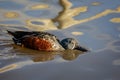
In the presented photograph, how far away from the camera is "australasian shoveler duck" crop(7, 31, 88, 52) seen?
8.05m

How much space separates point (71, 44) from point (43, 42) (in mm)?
599

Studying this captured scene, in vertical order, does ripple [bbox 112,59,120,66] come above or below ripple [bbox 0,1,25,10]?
below

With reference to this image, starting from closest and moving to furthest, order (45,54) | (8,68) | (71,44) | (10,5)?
(8,68) < (45,54) < (71,44) < (10,5)

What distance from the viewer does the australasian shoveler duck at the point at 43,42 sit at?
8.05m

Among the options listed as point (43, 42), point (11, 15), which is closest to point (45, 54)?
point (43, 42)

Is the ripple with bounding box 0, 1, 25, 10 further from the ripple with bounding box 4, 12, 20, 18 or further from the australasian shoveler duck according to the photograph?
the australasian shoveler duck

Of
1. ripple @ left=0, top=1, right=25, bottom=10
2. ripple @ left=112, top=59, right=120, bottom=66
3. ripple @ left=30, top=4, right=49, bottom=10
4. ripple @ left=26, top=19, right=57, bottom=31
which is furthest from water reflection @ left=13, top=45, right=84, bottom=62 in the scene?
ripple @ left=30, top=4, right=49, bottom=10

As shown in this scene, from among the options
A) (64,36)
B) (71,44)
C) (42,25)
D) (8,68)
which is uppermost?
(42,25)

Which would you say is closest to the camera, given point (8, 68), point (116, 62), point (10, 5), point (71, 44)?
point (8, 68)

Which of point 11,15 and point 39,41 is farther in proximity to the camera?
point 11,15

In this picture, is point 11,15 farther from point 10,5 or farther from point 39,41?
point 39,41

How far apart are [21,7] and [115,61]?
15.1ft

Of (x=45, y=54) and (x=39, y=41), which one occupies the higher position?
(x=39, y=41)

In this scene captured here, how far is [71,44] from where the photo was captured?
317 inches
